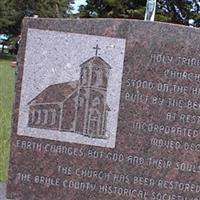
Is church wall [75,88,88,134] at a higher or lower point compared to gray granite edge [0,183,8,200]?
higher

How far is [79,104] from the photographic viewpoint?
5.68 meters

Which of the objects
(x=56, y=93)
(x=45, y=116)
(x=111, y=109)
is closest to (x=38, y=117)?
(x=45, y=116)

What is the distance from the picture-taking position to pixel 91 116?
5.68 m

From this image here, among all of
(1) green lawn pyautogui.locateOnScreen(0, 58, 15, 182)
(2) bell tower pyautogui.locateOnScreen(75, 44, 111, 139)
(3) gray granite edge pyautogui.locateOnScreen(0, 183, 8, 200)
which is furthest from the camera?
(1) green lawn pyautogui.locateOnScreen(0, 58, 15, 182)

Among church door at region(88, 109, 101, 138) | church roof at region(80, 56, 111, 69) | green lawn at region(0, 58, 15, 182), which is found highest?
church roof at region(80, 56, 111, 69)

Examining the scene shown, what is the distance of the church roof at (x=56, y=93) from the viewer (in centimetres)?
568

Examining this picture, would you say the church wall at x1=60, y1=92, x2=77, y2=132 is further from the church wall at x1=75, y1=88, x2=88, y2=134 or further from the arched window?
the arched window

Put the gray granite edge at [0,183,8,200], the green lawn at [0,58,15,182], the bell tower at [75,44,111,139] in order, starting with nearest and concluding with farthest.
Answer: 1. the bell tower at [75,44,111,139]
2. the gray granite edge at [0,183,8,200]
3. the green lawn at [0,58,15,182]

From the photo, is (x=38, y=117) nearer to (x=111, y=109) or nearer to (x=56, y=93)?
(x=56, y=93)

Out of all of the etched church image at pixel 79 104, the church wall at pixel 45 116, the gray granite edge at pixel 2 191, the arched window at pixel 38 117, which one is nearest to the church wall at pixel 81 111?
the etched church image at pixel 79 104

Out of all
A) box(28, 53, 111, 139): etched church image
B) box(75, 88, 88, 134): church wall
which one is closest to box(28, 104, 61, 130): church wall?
box(28, 53, 111, 139): etched church image

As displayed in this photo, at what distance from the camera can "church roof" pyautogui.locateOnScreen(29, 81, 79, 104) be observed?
568 cm

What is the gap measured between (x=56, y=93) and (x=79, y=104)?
206 mm

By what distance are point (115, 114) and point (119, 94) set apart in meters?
0.16
